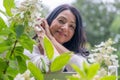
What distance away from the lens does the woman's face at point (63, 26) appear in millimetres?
2055

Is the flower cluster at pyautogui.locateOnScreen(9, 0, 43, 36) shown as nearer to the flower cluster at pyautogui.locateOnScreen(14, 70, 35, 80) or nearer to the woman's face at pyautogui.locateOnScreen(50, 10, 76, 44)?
the flower cluster at pyautogui.locateOnScreen(14, 70, 35, 80)

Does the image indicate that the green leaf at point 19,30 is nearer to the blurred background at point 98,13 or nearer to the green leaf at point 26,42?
the green leaf at point 26,42

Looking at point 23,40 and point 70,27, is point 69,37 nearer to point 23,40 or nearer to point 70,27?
point 70,27

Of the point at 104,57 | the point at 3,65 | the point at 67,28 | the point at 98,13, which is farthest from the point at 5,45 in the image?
the point at 98,13

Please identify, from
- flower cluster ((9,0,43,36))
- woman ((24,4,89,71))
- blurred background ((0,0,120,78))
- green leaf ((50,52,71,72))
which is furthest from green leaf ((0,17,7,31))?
blurred background ((0,0,120,78))

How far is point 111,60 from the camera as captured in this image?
0.77 meters

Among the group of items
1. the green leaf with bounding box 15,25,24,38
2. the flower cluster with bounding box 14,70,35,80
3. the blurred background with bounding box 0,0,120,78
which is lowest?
the flower cluster with bounding box 14,70,35,80

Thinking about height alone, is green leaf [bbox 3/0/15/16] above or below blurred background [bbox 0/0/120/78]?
below

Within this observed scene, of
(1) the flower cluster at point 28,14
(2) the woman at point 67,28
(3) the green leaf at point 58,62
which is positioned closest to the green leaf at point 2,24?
(1) the flower cluster at point 28,14

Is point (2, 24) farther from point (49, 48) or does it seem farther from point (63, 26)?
point (63, 26)

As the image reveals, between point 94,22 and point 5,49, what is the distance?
856 inches

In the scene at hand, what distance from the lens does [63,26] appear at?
209 centimetres

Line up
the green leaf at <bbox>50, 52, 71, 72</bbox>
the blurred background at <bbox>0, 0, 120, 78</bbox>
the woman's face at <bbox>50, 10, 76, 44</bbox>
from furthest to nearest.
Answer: the blurred background at <bbox>0, 0, 120, 78</bbox>, the woman's face at <bbox>50, 10, 76, 44</bbox>, the green leaf at <bbox>50, 52, 71, 72</bbox>

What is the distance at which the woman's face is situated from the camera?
80.9 inches
